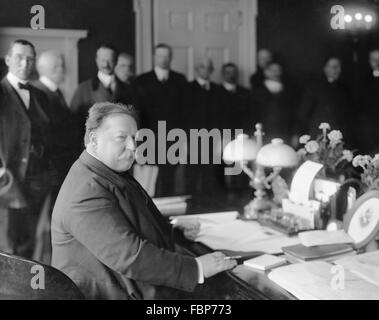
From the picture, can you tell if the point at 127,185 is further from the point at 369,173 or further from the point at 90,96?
the point at 369,173

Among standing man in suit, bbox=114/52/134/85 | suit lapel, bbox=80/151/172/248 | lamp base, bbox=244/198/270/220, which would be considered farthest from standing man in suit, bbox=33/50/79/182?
lamp base, bbox=244/198/270/220

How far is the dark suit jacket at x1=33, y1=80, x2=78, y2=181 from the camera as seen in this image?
179 cm

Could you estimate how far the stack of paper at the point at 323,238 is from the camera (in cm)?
148

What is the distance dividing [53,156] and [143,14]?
67 cm

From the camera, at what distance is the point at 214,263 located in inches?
55.2

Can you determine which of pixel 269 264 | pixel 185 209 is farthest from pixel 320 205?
pixel 185 209

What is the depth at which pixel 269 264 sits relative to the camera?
4.57 feet

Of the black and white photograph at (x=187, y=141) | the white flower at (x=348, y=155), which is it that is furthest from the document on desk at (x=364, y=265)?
the white flower at (x=348, y=155)

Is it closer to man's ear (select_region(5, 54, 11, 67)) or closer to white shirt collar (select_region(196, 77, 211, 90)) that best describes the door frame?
white shirt collar (select_region(196, 77, 211, 90))

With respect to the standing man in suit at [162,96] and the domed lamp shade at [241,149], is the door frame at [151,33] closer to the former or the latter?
the standing man in suit at [162,96]

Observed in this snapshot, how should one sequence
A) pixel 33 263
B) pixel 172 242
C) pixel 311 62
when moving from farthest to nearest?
pixel 311 62 < pixel 172 242 < pixel 33 263

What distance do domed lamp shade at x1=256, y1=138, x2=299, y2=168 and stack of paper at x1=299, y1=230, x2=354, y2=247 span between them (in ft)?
1.30

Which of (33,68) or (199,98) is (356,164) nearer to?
(199,98)

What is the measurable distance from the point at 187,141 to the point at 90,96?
42 centimetres
